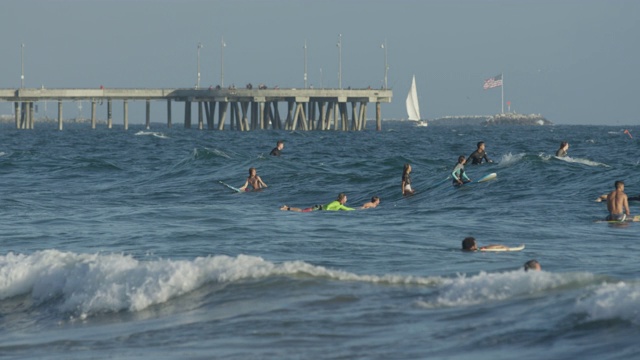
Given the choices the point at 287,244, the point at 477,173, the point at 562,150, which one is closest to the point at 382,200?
the point at 477,173

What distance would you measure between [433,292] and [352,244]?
5.16m

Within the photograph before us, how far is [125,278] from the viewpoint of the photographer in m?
14.2

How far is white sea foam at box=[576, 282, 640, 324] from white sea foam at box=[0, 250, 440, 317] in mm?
2433

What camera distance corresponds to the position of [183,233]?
19.8 metres

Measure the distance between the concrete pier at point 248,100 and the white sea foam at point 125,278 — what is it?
93.9m

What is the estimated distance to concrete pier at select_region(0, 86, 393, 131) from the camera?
10988cm

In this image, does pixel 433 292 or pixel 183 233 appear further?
pixel 183 233

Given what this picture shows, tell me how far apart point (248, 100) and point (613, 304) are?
101 metres

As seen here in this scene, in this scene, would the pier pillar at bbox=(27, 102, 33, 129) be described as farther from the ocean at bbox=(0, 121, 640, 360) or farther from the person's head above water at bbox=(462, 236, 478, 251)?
the person's head above water at bbox=(462, 236, 478, 251)

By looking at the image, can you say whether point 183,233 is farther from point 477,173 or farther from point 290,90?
point 290,90

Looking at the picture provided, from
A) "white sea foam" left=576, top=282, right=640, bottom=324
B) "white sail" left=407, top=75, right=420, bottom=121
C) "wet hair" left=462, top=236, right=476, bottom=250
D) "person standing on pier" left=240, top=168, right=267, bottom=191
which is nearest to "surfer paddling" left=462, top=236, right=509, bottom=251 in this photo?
"wet hair" left=462, top=236, right=476, bottom=250

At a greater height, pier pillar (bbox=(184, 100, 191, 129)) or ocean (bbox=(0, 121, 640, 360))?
pier pillar (bbox=(184, 100, 191, 129))

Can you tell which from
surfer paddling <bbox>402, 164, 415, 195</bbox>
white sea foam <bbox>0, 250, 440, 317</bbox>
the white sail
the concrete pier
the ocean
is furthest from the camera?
the white sail

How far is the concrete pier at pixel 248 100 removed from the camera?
360 ft
